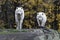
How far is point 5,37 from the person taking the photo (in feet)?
18.3

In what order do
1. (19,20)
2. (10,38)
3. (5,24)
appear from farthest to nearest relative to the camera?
1. (5,24)
2. (19,20)
3. (10,38)

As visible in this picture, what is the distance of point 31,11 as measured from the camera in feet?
40.2

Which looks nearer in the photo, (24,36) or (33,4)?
(24,36)

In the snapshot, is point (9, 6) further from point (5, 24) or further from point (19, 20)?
point (19, 20)

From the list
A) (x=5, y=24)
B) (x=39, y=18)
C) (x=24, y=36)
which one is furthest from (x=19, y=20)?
(x=24, y=36)

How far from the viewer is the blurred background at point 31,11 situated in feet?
39.5

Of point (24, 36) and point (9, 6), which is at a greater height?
point (9, 6)

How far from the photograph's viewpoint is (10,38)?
18.2 ft

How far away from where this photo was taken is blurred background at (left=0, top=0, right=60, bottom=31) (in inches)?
474

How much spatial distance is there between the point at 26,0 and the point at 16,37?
6774 mm

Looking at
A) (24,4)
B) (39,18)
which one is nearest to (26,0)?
(24,4)

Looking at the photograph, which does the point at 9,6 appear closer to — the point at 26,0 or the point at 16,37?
the point at 26,0

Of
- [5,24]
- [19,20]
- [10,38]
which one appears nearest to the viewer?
[10,38]

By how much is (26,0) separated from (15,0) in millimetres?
571
